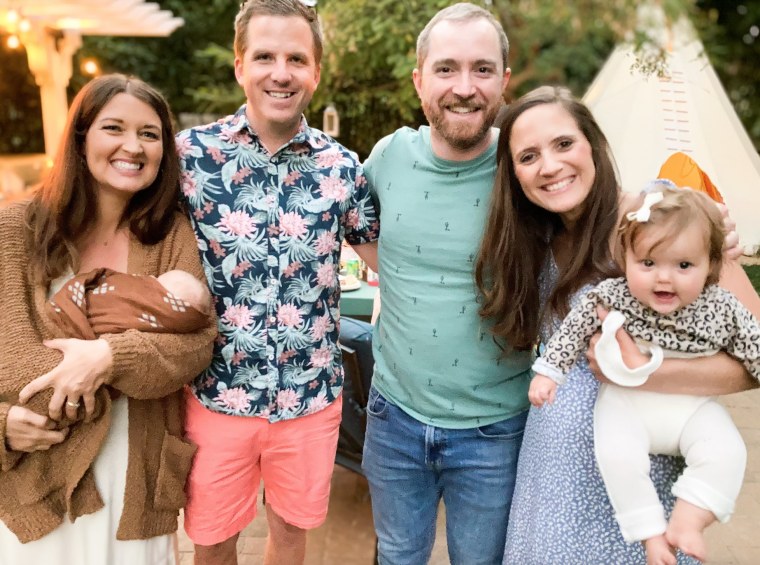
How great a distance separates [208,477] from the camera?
6.30 ft

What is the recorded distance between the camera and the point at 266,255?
1.83 m

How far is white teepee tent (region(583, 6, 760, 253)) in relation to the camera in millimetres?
2729

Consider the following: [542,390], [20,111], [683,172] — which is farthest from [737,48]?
[20,111]

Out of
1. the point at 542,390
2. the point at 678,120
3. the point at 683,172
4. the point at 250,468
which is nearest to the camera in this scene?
the point at 542,390

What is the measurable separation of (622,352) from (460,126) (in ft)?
2.44

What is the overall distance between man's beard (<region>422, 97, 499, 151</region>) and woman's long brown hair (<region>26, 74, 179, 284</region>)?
0.76 meters

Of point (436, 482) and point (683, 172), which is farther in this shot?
point (683, 172)

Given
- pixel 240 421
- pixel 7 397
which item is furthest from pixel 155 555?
pixel 7 397

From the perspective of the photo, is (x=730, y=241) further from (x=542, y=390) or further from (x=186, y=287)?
(x=186, y=287)

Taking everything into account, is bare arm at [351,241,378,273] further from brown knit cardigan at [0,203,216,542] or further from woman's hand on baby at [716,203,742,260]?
woman's hand on baby at [716,203,742,260]

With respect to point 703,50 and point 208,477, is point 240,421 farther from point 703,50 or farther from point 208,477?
point 703,50

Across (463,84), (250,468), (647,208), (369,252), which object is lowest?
(250,468)

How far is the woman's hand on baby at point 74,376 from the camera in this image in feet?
4.89

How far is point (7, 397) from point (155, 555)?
2.02 feet
